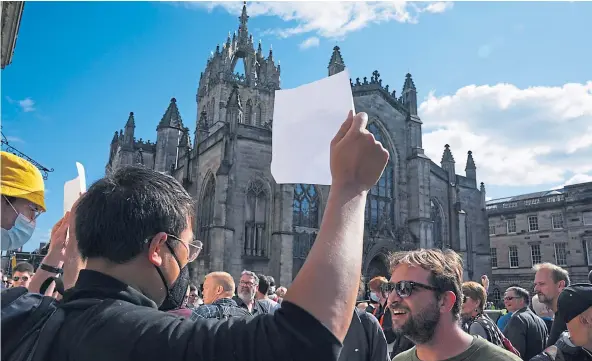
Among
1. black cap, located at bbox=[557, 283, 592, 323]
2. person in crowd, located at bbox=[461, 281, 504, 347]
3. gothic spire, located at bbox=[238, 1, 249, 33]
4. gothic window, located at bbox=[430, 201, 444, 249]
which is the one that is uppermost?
gothic spire, located at bbox=[238, 1, 249, 33]

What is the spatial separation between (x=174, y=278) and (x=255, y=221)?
19900mm

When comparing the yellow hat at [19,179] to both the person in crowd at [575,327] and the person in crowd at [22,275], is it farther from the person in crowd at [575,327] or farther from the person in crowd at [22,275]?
the person in crowd at [22,275]

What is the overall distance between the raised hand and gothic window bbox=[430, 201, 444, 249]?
27255 millimetres

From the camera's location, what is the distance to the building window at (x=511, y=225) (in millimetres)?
44000

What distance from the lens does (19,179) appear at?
2357 mm

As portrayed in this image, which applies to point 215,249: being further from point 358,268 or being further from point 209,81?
point 209,81

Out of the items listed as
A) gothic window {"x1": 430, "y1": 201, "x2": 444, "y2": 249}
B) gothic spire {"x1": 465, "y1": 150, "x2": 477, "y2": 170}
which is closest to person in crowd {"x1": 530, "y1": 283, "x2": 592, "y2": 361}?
gothic window {"x1": 430, "y1": 201, "x2": 444, "y2": 249}

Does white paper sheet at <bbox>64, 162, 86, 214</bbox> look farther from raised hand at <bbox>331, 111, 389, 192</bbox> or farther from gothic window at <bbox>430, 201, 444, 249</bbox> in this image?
gothic window at <bbox>430, 201, 444, 249</bbox>

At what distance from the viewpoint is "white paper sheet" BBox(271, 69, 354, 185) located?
1.46m

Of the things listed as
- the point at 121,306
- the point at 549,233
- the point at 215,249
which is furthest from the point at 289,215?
the point at 549,233

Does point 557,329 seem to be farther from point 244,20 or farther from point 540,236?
point 244,20

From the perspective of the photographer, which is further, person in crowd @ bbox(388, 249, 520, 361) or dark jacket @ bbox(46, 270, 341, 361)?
person in crowd @ bbox(388, 249, 520, 361)

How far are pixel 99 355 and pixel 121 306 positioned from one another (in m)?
0.14

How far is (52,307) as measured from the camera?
1743 millimetres
